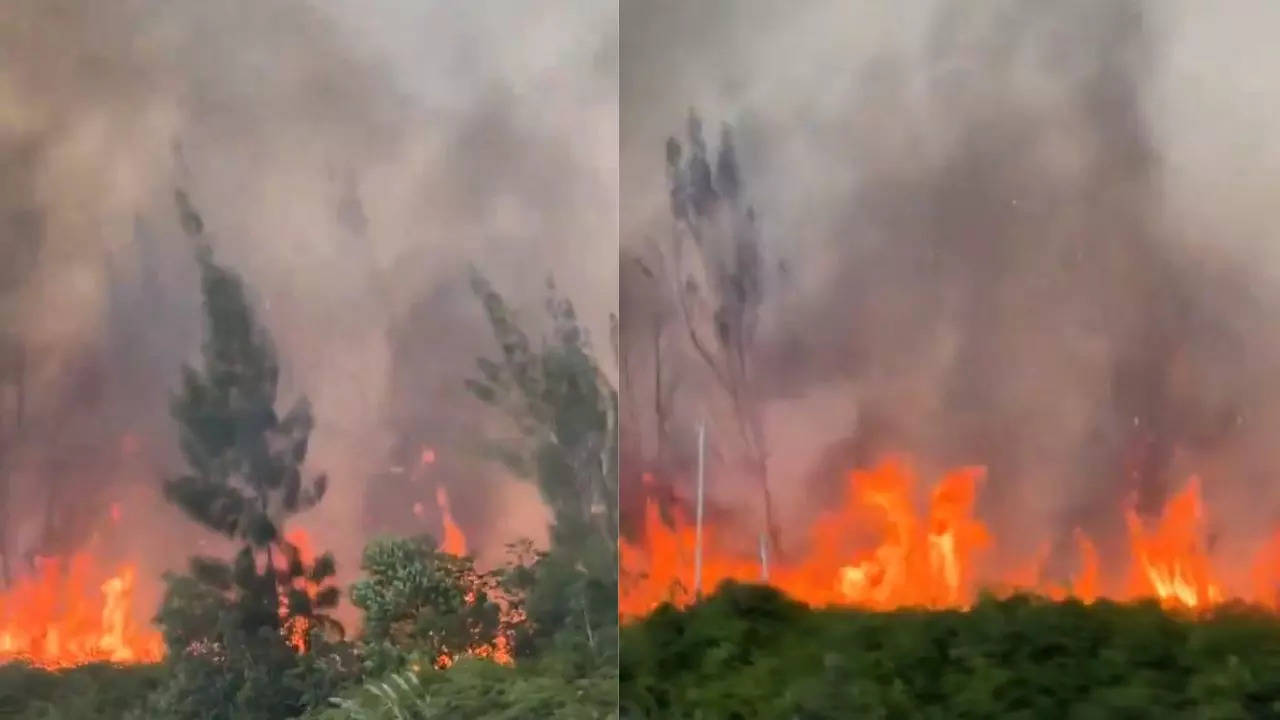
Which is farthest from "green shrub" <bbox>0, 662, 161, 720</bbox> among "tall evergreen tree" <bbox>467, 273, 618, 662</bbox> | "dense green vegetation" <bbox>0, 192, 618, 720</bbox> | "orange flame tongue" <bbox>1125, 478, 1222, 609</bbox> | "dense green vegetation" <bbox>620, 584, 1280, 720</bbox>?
"orange flame tongue" <bbox>1125, 478, 1222, 609</bbox>

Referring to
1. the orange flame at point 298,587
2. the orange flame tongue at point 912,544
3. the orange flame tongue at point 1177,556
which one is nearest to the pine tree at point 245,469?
the orange flame at point 298,587

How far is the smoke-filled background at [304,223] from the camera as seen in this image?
1655 mm

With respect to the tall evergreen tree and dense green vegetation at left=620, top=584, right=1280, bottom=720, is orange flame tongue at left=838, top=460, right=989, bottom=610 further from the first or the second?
the tall evergreen tree

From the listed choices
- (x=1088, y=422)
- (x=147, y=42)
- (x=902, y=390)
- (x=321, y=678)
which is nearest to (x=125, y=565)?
(x=321, y=678)

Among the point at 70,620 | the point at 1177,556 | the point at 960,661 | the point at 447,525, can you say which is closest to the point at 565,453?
the point at 447,525

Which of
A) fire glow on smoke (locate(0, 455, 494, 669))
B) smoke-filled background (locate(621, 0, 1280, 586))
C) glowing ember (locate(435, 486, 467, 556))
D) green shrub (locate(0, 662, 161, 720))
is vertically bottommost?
green shrub (locate(0, 662, 161, 720))

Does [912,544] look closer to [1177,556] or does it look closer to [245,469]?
[1177,556]

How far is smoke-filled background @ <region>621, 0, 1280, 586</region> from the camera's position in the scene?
123 cm

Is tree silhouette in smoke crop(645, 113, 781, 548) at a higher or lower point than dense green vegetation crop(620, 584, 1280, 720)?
higher

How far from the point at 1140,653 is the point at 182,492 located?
5.05 ft

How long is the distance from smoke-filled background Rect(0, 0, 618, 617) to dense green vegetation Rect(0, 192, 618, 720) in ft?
0.13

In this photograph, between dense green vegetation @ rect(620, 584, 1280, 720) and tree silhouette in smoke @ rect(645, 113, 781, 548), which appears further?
tree silhouette in smoke @ rect(645, 113, 781, 548)

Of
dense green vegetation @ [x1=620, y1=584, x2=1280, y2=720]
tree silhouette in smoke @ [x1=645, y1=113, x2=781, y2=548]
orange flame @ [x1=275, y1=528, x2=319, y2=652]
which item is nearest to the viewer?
dense green vegetation @ [x1=620, y1=584, x2=1280, y2=720]

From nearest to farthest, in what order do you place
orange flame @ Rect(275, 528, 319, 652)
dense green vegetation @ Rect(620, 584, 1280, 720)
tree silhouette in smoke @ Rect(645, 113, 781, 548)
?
dense green vegetation @ Rect(620, 584, 1280, 720) → tree silhouette in smoke @ Rect(645, 113, 781, 548) → orange flame @ Rect(275, 528, 319, 652)
